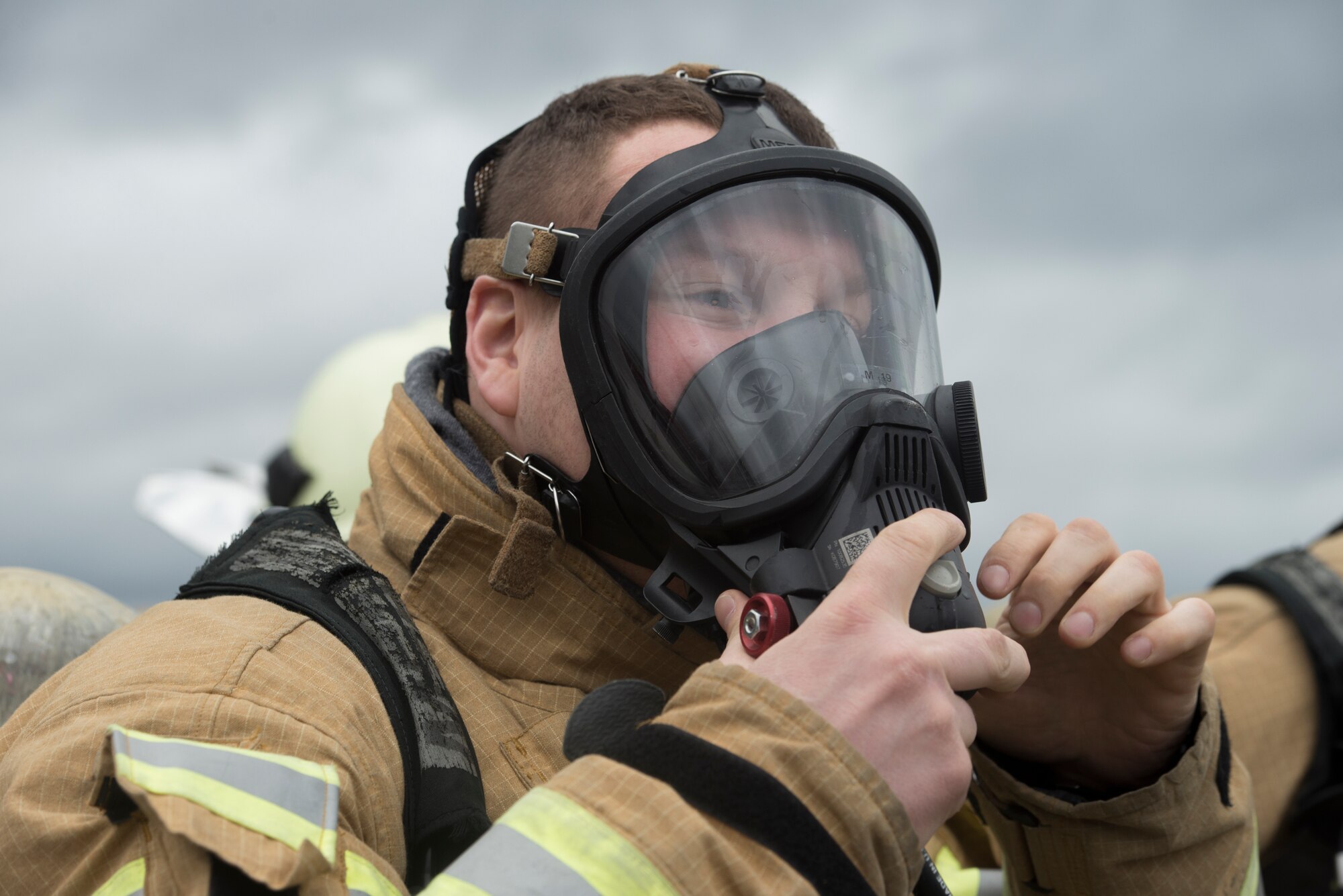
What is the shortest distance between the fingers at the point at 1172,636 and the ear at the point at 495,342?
1.13 meters

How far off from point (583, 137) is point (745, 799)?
4.61 feet

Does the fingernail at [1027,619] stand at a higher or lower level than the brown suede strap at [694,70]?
lower

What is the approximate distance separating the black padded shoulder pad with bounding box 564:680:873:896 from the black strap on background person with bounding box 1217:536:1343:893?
8.36 ft

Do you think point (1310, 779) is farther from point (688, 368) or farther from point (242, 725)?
point (242, 725)

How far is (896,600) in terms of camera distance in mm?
1361

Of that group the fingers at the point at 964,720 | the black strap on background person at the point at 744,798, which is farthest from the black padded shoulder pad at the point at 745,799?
the fingers at the point at 964,720

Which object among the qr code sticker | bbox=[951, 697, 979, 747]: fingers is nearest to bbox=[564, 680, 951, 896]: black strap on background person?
bbox=[951, 697, 979, 747]: fingers

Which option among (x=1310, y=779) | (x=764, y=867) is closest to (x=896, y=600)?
(x=764, y=867)

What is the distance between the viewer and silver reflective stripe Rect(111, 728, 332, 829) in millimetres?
1204

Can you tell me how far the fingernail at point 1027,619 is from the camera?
71.1 inches

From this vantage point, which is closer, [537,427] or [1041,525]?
[1041,525]

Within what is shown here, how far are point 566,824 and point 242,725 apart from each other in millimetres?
434

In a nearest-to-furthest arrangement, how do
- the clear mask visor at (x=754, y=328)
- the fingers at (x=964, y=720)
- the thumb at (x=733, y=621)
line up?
1. the fingers at (x=964, y=720)
2. the thumb at (x=733, y=621)
3. the clear mask visor at (x=754, y=328)

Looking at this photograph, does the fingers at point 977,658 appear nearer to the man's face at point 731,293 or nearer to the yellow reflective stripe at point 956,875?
the man's face at point 731,293
